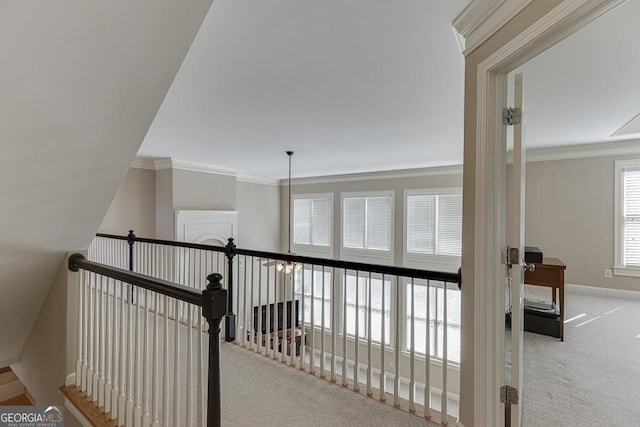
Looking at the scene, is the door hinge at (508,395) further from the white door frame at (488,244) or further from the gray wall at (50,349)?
the gray wall at (50,349)

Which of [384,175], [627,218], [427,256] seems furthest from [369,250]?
[627,218]

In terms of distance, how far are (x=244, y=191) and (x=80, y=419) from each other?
259 inches

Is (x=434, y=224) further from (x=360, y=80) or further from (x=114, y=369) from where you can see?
(x=114, y=369)

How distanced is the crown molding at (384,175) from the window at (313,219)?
44 centimetres

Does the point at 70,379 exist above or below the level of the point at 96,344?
below

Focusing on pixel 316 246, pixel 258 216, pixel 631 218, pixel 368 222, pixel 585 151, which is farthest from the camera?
pixel 316 246

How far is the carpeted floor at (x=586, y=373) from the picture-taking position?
2.13m

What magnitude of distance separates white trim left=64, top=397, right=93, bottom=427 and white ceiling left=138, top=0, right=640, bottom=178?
256cm

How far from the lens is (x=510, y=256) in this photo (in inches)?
65.9

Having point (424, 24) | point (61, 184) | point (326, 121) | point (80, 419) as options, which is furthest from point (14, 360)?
point (424, 24)

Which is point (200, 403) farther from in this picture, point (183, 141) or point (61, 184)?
point (183, 141)

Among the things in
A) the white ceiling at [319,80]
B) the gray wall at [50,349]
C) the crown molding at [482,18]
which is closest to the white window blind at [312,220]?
the white ceiling at [319,80]

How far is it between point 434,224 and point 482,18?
574 centimetres

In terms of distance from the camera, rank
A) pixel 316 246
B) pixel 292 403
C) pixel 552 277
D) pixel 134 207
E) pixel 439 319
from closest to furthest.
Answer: pixel 292 403 → pixel 552 277 → pixel 134 207 → pixel 439 319 → pixel 316 246
